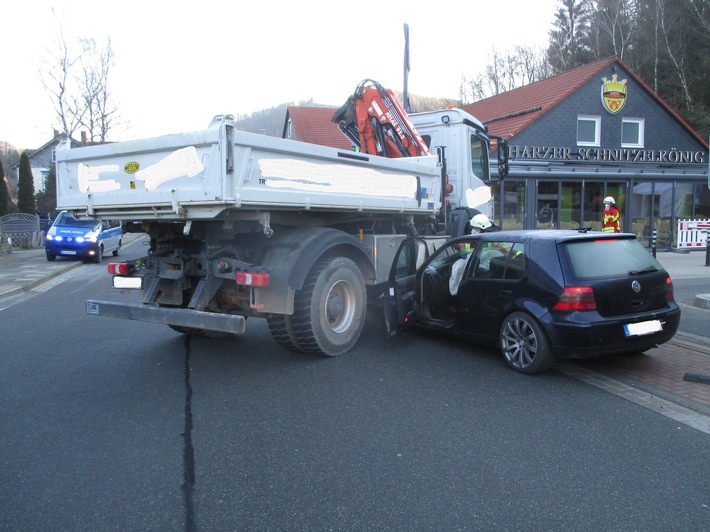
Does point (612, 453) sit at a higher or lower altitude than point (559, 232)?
lower

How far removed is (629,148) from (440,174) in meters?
17.0

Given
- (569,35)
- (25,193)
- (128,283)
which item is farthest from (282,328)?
(569,35)

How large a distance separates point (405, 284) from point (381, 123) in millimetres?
3391

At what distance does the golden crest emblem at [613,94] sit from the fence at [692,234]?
5.04m

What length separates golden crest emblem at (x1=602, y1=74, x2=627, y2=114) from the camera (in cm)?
2180

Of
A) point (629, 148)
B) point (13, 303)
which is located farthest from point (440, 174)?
point (629, 148)

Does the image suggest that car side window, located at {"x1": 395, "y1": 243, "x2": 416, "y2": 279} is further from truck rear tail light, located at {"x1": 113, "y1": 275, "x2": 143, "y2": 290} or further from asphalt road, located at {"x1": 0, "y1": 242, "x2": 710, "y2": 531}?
truck rear tail light, located at {"x1": 113, "y1": 275, "x2": 143, "y2": 290}

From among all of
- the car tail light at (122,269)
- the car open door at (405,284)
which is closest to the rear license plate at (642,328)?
the car open door at (405,284)

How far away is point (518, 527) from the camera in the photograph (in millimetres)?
2953

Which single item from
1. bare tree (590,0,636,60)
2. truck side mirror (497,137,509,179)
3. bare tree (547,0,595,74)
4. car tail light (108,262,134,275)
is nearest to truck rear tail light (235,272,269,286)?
car tail light (108,262,134,275)

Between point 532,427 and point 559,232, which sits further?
point 559,232

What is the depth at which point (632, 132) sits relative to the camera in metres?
22.6

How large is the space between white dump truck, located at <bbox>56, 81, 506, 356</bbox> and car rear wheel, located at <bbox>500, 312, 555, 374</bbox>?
5.53ft

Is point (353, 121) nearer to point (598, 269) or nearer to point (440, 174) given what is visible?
point (440, 174)
